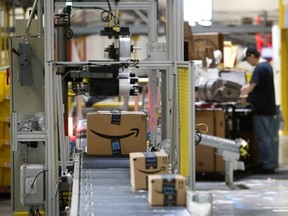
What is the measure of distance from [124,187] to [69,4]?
2027mm

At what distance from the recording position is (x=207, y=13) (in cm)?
973

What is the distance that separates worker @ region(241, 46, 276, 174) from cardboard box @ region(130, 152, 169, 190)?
508cm

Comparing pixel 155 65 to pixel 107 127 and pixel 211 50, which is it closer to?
pixel 107 127

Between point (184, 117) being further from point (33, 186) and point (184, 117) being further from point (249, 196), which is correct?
point (249, 196)

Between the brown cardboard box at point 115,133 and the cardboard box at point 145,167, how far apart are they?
4.16 feet

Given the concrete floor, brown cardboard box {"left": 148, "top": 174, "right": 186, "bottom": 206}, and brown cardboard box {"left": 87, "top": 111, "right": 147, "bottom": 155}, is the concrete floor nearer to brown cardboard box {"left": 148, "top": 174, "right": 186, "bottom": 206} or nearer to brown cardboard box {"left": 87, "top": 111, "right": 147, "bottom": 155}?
brown cardboard box {"left": 87, "top": 111, "right": 147, "bottom": 155}

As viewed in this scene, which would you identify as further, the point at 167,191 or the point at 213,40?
the point at 213,40

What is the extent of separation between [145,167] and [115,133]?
1325 mm

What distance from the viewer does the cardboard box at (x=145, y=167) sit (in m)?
Answer: 4.39

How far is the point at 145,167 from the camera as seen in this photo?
14.5 feet

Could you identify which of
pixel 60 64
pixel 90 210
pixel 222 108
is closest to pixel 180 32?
pixel 60 64

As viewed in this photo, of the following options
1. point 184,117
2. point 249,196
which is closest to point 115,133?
point 184,117

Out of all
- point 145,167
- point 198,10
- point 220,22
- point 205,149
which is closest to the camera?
point 145,167

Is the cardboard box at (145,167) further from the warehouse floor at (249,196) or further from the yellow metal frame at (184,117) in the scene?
the warehouse floor at (249,196)
